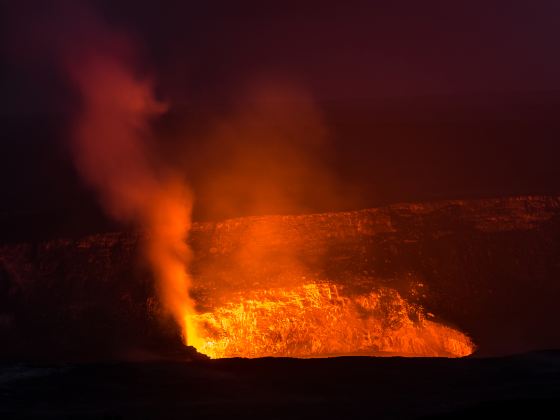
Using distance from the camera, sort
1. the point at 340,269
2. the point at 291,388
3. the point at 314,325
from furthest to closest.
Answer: the point at 340,269, the point at 314,325, the point at 291,388

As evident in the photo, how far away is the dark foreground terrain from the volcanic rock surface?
4.85 metres

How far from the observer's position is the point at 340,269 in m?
19.4

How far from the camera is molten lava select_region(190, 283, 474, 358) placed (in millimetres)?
18558

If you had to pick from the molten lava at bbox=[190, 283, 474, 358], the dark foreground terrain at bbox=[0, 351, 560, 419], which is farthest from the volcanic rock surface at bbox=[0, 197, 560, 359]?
the dark foreground terrain at bbox=[0, 351, 560, 419]

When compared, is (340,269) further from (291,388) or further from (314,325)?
(291,388)

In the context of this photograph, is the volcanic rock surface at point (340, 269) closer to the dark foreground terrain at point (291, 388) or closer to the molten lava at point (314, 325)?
the molten lava at point (314, 325)

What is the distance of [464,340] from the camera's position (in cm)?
1802

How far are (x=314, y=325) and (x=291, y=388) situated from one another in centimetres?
825

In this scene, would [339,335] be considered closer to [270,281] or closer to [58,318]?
[270,281]

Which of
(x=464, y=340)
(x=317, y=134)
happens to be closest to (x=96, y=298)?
(x=464, y=340)

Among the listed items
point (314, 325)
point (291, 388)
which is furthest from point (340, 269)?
point (291, 388)

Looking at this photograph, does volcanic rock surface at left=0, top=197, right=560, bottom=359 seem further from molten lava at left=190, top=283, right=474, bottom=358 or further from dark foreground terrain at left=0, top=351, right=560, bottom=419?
dark foreground terrain at left=0, top=351, right=560, bottom=419

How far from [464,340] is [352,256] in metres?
3.76

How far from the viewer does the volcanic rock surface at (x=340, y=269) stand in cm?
1747
